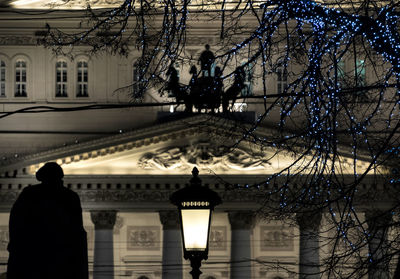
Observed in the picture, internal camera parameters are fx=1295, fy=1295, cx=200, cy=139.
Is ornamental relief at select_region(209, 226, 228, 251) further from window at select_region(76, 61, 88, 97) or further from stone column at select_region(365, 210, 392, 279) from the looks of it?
stone column at select_region(365, 210, 392, 279)

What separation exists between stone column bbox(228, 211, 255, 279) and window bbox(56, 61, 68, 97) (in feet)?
33.4

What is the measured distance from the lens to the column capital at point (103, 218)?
164 ft

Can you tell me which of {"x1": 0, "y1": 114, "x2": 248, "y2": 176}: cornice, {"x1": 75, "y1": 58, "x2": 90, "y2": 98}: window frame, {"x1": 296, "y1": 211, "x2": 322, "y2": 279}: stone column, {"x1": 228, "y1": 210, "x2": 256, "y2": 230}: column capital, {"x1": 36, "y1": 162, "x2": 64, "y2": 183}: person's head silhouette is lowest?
{"x1": 228, "y1": 210, "x2": 256, "y2": 230}: column capital

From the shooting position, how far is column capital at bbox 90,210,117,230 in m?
50.0

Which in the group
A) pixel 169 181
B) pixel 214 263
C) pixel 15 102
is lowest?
pixel 214 263

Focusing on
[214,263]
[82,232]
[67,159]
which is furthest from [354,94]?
[214,263]

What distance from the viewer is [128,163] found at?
49.9 metres

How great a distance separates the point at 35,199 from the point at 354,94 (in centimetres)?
585

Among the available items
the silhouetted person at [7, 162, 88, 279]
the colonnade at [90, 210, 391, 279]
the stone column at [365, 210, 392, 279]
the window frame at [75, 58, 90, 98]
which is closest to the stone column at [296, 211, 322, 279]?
the stone column at [365, 210, 392, 279]

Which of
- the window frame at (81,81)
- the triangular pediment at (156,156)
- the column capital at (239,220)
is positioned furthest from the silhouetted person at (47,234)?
the window frame at (81,81)

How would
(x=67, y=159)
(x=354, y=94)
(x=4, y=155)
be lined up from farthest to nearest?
(x=4, y=155)
(x=67, y=159)
(x=354, y=94)

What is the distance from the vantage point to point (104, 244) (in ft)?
165

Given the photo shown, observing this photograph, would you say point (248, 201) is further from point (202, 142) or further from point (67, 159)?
point (67, 159)

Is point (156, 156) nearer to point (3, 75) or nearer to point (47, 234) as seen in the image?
point (3, 75)
